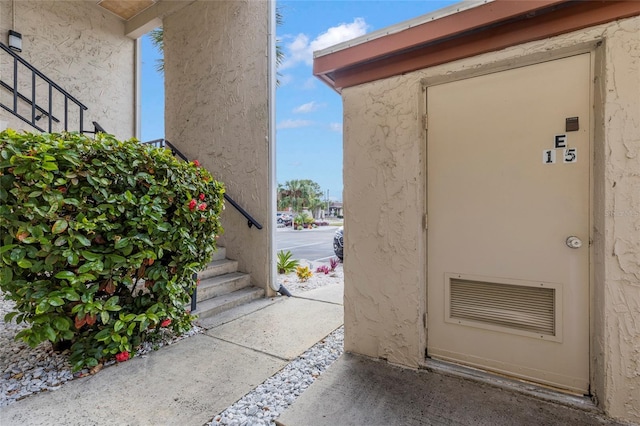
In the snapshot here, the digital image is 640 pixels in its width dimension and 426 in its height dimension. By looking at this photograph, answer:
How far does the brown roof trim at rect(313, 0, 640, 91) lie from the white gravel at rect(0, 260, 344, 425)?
7.34 feet

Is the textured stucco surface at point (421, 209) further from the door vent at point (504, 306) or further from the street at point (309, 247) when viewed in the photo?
the street at point (309, 247)

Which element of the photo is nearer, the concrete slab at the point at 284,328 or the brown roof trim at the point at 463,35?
the brown roof trim at the point at 463,35

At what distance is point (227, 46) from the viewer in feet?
14.0

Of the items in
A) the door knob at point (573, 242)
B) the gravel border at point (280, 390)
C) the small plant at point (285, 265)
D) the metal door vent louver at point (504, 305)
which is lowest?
the gravel border at point (280, 390)

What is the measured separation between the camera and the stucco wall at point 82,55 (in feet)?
14.5

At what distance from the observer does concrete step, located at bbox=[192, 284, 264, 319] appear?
3.21 metres

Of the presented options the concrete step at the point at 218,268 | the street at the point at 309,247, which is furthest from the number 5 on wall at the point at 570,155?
the street at the point at 309,247

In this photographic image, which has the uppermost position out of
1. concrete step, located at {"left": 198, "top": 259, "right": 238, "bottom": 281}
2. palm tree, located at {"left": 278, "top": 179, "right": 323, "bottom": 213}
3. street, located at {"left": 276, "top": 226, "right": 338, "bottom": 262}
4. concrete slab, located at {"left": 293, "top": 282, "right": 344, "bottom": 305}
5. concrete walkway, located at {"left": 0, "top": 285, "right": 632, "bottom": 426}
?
palm tree, located at {"left": 278, "top": 179, "right": 323, "bottom": 213}

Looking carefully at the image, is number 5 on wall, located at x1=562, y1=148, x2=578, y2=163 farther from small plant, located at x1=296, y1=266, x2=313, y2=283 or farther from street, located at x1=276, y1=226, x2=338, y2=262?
street, located at x1=276, y1=226, x2=338, y2=262

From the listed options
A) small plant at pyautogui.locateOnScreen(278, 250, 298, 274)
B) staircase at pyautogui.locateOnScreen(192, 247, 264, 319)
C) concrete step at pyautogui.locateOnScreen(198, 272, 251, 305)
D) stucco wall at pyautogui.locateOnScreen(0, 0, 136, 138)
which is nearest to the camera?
staircase at pyautogui.locateOnScreen(192, 247, 264, 319)

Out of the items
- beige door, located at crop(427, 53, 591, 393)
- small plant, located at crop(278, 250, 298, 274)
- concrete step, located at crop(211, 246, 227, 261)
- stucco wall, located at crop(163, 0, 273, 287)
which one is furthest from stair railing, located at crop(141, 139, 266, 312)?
beige door, located at crop(427, 53, 591, 393)

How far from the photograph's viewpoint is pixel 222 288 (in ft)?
12.1

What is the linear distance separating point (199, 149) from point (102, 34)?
3094 mm

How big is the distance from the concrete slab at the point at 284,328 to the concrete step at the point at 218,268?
2.92 ft
